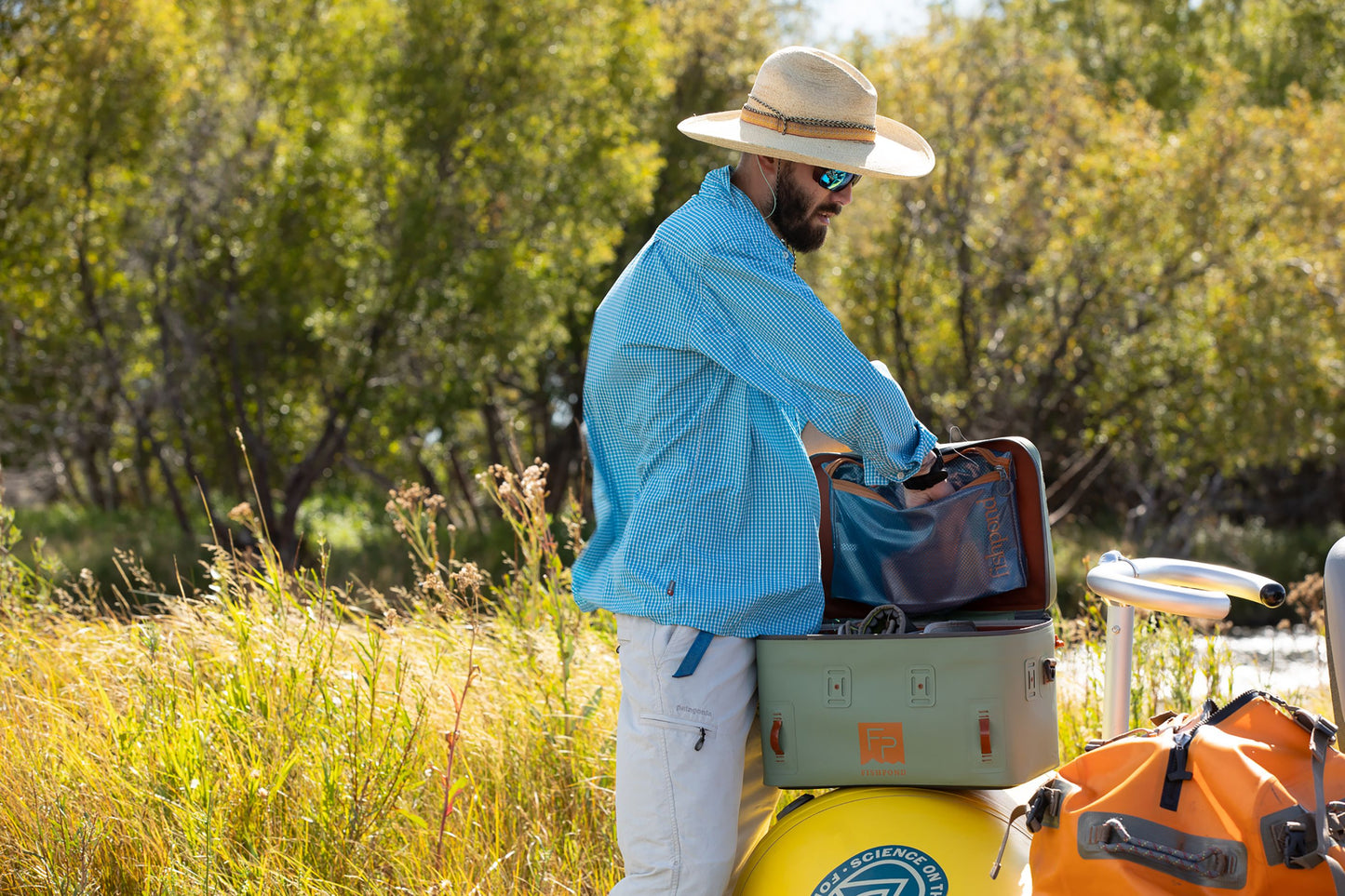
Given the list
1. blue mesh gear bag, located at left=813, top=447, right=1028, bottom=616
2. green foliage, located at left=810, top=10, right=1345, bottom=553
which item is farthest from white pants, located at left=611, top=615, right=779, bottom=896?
green foliage, located at left=810, top=10, right=1345, bottom=553

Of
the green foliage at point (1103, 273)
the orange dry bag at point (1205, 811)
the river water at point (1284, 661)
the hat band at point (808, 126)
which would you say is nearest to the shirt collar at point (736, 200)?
the hat band at point (808, 126)

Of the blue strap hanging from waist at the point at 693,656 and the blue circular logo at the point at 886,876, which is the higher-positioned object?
the blue strap hanging from waist at the point at 693,656

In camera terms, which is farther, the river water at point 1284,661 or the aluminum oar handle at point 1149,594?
the river water at point 1284,661

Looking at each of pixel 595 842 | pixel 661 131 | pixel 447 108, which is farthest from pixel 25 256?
pixel 595 842

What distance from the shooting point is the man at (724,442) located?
214 centimetres

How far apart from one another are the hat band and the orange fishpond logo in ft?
3.57

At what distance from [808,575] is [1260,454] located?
48.1 ft

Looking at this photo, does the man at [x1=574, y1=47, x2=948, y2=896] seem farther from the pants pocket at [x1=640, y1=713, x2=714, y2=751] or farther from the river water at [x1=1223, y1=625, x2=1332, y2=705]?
the river water at [x1=1223, y1=625, x2=1332, y2=705]

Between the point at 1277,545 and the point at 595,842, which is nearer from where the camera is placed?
the point at 595,842

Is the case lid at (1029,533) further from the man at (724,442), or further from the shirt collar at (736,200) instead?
the shirt collar at (736,200)

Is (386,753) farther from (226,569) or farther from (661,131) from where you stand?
(661,131)

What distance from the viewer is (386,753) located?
A: 3.24 metres

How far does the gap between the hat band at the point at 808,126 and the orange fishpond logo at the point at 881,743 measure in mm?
1089

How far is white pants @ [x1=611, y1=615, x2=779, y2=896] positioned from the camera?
214cm
